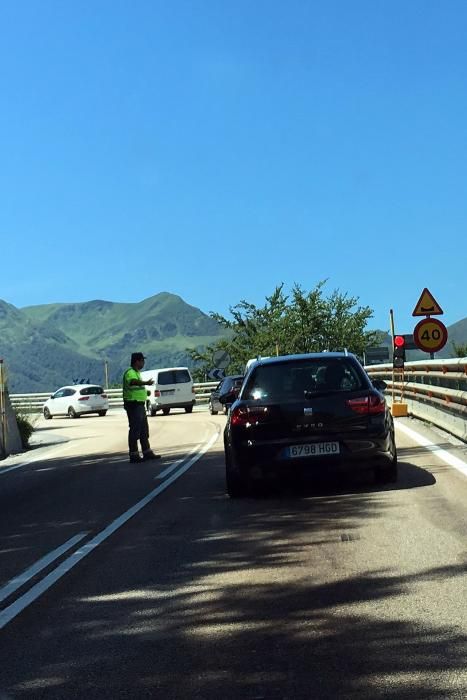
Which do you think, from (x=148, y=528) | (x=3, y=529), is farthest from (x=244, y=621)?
(x=3, y=529)

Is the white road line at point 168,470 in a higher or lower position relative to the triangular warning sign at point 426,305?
lower

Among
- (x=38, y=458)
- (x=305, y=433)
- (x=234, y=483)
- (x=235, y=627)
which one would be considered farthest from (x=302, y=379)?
(x=38, y=458)

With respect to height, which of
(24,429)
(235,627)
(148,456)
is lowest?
(235,627)

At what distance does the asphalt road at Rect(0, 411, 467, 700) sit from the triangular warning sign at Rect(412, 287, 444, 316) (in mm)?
9349

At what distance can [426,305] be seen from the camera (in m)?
20.5

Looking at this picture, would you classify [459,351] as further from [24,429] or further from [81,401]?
[24,429]

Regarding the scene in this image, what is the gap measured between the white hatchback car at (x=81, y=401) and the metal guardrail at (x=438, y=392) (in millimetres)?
21533

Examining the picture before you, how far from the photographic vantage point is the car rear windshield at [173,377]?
131ft

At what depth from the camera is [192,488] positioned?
11.8m

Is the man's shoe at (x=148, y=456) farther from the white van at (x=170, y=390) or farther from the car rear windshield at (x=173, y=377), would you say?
the car rear windshield at (x=173, y=377)

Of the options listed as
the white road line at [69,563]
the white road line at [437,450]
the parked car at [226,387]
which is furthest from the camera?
the parked car at [226,387]

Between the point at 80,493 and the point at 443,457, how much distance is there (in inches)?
188

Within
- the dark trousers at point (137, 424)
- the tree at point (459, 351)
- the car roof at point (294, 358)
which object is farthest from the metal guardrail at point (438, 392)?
the tree at point (459, 351)

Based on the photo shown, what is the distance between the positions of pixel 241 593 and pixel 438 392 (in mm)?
12797
